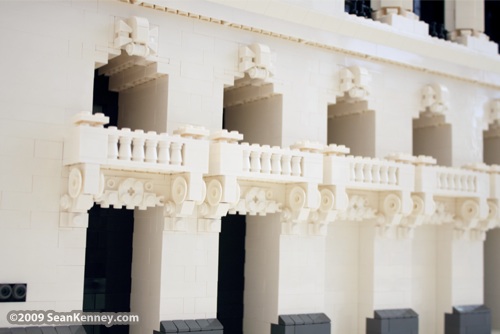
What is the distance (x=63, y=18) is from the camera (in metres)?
10.1

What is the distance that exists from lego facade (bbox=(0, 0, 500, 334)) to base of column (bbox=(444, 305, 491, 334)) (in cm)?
4

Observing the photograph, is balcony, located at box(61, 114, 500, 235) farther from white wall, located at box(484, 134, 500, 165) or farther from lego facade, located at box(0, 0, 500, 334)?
white wall, located at box(484, 134, 500, 165)

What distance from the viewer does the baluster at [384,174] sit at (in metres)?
12.5

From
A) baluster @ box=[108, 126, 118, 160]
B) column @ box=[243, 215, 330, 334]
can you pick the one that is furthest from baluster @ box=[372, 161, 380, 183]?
baluster @ box=[108, 126, 118, 160]

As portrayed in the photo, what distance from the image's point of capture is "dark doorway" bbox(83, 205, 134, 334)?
1220 centimetres

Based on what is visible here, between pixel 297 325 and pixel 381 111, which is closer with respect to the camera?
pixel 297 325

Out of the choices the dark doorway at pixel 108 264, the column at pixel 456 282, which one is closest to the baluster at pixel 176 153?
the dark doorway at pixel 108 264

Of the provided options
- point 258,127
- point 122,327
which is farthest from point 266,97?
point 122,327

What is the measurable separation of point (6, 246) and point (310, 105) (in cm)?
586

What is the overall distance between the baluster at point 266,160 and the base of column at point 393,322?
4.01 m

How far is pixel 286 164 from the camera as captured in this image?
36.8ft

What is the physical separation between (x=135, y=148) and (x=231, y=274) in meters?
4.69

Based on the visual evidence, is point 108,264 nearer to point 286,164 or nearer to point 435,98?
point 286,164

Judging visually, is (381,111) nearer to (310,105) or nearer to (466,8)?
(310,105)
